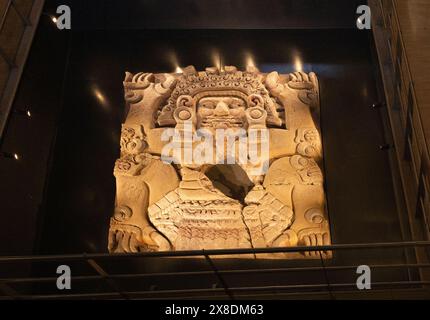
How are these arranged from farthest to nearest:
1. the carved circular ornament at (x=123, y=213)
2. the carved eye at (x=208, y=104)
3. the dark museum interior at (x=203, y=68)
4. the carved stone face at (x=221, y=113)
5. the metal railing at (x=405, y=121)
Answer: the carved eye at (x=208, y=104)
the carved stone face at (x=221, y=113)
the carved circular ornament at (x=123, y=213)
the dark museum interior at (x=203, y=68)
the metal railing at (x=405, y=121)

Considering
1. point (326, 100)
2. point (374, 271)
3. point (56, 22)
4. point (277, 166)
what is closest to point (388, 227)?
point (374, 271)

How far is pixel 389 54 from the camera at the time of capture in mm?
5262

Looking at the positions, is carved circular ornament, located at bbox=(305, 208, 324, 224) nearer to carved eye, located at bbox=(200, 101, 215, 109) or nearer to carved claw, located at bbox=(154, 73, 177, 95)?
carved eye, located at bbox=(200, 101, 215, 109)

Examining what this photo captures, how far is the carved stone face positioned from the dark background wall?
2.02 ft

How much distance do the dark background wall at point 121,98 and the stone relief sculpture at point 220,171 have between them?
0.20 m

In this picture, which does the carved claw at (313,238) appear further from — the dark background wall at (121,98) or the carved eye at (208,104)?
the carved eye at (208,104)

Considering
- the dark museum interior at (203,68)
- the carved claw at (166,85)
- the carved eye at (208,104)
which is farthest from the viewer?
the carved claw at (166,85)

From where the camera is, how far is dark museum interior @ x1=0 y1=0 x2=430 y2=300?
4.45 m

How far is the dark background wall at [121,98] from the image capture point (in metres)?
4.77

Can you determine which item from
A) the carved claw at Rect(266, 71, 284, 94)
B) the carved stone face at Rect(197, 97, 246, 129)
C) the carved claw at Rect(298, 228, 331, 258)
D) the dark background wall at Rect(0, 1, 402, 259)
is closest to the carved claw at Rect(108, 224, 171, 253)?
the dark background wall at Rect(0, 1, 402, 259)

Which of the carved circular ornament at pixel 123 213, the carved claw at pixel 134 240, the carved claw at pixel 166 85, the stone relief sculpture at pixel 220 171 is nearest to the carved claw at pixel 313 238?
the stone relief sculpture at pixel 220 171

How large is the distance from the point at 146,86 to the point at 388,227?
253 cm

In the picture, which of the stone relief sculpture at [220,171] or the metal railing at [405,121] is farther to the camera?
the stone relief sculpture at [220,171]
